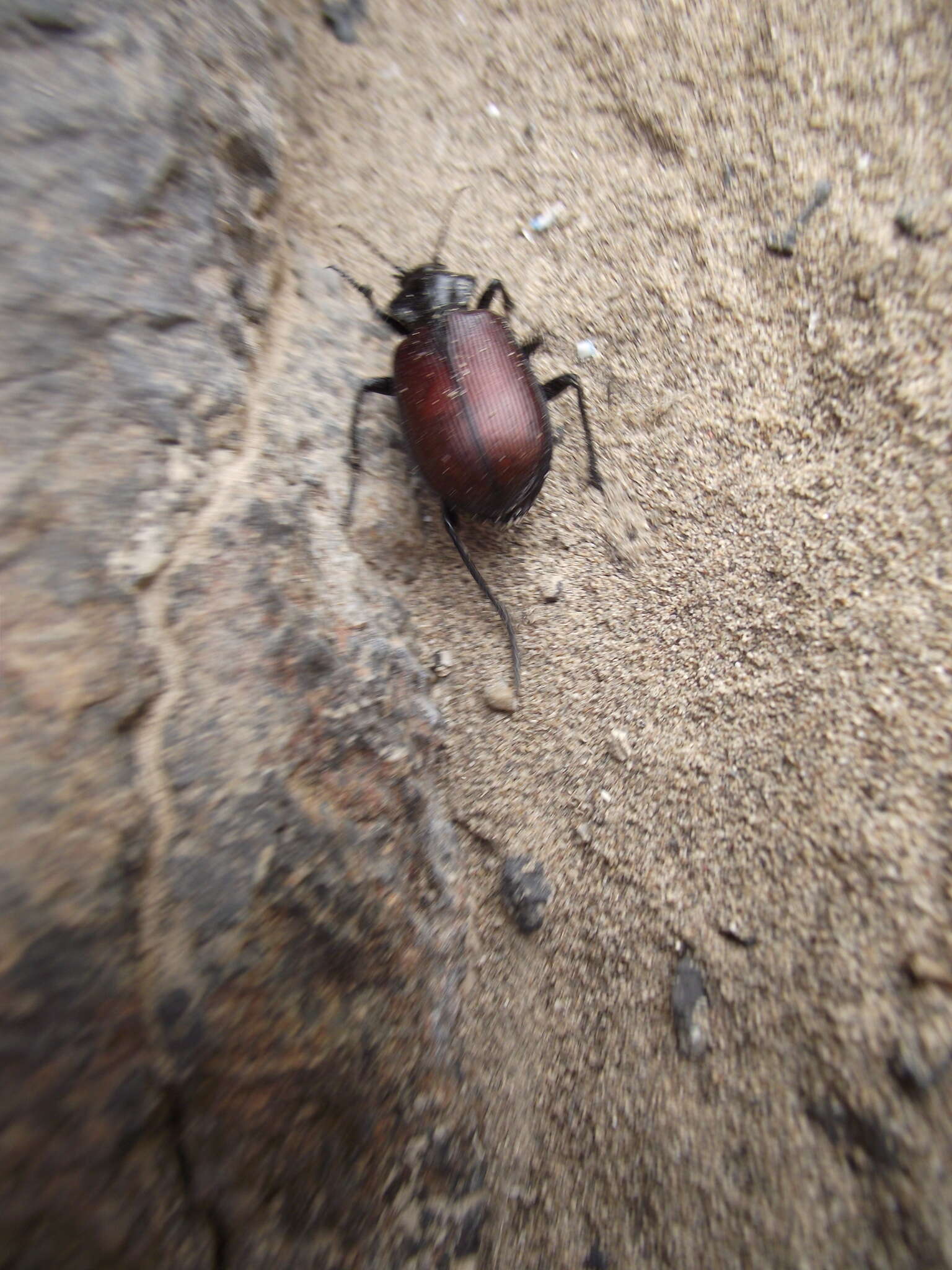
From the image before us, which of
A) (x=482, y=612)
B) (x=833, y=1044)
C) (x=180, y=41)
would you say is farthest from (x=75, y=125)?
(x=833, y=1044)

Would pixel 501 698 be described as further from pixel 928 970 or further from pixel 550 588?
pixel 928 970

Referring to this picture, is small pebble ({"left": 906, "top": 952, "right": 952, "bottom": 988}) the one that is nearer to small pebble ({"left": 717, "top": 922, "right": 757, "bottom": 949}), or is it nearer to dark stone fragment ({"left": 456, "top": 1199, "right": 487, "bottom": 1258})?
small pebble ({"left": 717, "top": 922, "right": 757, "bottom": 949})

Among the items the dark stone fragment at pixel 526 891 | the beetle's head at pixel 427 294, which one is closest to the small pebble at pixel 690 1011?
the dark stone fragment at pixel 526 891

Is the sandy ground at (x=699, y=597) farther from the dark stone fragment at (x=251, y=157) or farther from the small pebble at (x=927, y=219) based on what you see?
the dark stone fragment at (x=251, y=157)

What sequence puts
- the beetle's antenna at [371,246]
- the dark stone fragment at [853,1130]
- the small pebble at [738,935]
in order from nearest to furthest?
the dark stone fragment at [853,1130] < the small pebble at [738,935] < the beetle's antenna at [371,246]

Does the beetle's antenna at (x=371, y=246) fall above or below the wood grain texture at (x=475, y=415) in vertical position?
above

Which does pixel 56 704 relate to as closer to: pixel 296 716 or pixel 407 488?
pixel 296 716
